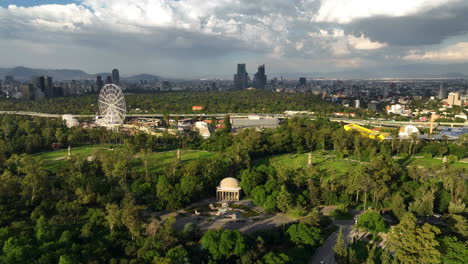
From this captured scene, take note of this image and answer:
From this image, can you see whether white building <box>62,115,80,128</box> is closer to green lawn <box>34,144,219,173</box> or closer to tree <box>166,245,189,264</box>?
green lawn <box>34,144,219,173</box>

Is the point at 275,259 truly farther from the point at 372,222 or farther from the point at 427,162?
the point at 427,162

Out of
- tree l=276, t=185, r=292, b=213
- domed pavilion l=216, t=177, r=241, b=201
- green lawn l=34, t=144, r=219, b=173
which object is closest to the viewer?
tree l=276, t=185, r=292, b=213

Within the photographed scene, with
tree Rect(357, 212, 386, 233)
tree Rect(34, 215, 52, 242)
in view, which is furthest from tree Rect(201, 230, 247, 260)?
tree Rect(357, 212, 386, 233)

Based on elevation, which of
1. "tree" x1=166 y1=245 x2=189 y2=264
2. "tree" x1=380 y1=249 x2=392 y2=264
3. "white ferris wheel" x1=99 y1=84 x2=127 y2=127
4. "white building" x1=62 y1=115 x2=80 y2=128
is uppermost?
"white ferris wheel" x1=99 y1=84 x2=127 y2=127

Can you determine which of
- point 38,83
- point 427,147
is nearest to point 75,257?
point 427,147

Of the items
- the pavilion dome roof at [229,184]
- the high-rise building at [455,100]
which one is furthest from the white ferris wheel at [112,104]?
the high-rise building at [455,100]

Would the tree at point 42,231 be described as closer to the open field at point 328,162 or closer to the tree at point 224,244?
the tree at point 224,244
